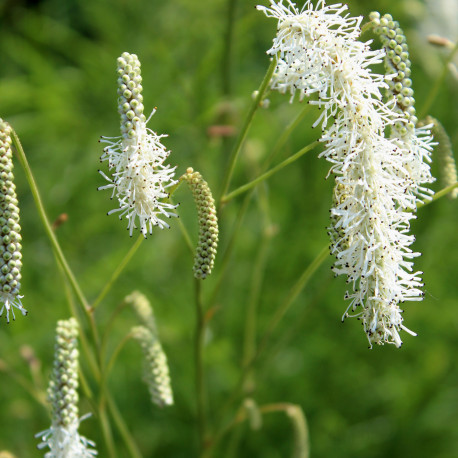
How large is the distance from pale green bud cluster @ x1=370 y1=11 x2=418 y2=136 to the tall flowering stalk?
0.60 metres

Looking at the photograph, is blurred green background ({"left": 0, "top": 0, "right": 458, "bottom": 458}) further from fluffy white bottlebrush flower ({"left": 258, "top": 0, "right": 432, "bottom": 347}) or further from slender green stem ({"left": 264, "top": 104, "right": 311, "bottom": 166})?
fluffy white bottlebrush flower ({"left": 258, "top": 0, "right": 432, "bottom": 347})

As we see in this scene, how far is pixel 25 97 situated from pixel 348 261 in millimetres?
1917

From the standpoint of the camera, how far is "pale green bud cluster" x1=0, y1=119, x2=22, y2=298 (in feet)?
2.89

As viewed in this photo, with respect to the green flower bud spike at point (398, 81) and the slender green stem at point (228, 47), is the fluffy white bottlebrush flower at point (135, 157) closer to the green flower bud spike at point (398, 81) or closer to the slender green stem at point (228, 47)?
the green flower bud spike at point (398, 81)

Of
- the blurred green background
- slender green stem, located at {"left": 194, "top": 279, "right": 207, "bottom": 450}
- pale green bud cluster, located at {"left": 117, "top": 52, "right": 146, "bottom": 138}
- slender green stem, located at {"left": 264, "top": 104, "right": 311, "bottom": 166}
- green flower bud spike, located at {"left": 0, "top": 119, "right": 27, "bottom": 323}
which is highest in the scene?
pale green bud cluster, located at {"left": 117, "top": 52, "right": 146, "bottom": 138}

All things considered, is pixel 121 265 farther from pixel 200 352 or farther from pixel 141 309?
pixel 200 352

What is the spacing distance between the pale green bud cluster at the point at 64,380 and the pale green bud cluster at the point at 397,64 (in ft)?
1.97

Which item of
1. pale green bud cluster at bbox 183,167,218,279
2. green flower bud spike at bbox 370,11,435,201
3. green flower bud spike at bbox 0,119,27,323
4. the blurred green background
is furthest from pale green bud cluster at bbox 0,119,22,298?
the blurred green background

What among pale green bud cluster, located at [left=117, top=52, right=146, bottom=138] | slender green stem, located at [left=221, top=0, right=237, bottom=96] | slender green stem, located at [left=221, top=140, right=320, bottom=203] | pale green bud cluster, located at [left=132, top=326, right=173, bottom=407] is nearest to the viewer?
pale green bud cluster, located at [left=117, top=52, right=146, bottom=138]

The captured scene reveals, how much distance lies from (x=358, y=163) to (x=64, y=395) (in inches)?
22.2

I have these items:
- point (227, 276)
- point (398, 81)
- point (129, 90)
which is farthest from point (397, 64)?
point (227, 276)

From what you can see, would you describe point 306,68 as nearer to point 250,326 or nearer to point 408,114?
point 408,114

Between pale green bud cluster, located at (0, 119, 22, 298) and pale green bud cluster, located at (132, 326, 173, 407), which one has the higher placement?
pale green bud cluster, located at (0, 119, 22, 298)

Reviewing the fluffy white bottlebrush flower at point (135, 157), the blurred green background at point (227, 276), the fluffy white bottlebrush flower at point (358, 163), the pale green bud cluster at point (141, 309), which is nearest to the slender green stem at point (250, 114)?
the fluffy white bottlebrush flower at point (358, 163)
